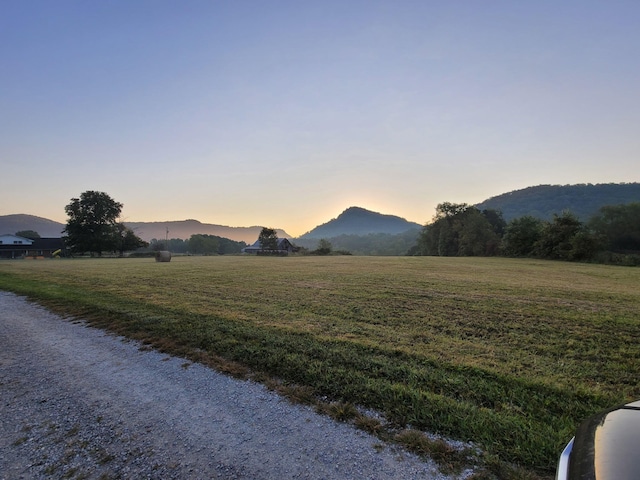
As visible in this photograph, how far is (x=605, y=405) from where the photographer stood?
337 cm

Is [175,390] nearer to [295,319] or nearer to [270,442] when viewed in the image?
[270,442]

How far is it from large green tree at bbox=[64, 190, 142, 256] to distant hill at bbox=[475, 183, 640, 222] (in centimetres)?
10749

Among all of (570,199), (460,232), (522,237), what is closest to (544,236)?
(522,237)

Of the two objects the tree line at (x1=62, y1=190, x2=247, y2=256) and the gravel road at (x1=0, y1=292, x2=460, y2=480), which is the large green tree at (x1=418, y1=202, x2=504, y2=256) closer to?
the gravel road at (x1=0, y1=292, x2=460, y2=480)

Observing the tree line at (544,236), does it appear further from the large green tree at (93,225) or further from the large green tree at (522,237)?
the large green tree at (93,225)

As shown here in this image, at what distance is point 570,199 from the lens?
104 m

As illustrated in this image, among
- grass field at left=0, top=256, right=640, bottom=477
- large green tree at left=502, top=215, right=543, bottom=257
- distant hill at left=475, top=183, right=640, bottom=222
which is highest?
distant hill at left=475, top=183, right=640, bottom=222

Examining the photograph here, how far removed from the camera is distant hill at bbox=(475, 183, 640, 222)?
95188 millimetres

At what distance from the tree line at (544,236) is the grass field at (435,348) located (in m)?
38.2

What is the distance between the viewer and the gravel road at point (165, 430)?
2428 millimetres

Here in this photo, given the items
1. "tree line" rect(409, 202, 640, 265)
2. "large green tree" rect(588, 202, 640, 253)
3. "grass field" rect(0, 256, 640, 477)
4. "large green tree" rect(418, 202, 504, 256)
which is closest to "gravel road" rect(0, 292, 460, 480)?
"grass field" rect(0, 256, 640, 477)

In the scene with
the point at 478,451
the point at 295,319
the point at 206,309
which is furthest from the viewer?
the point at 206,309

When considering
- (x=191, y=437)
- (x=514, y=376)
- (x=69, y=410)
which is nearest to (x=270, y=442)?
(x=191, y=437)

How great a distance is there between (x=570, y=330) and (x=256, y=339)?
6.93 meters
